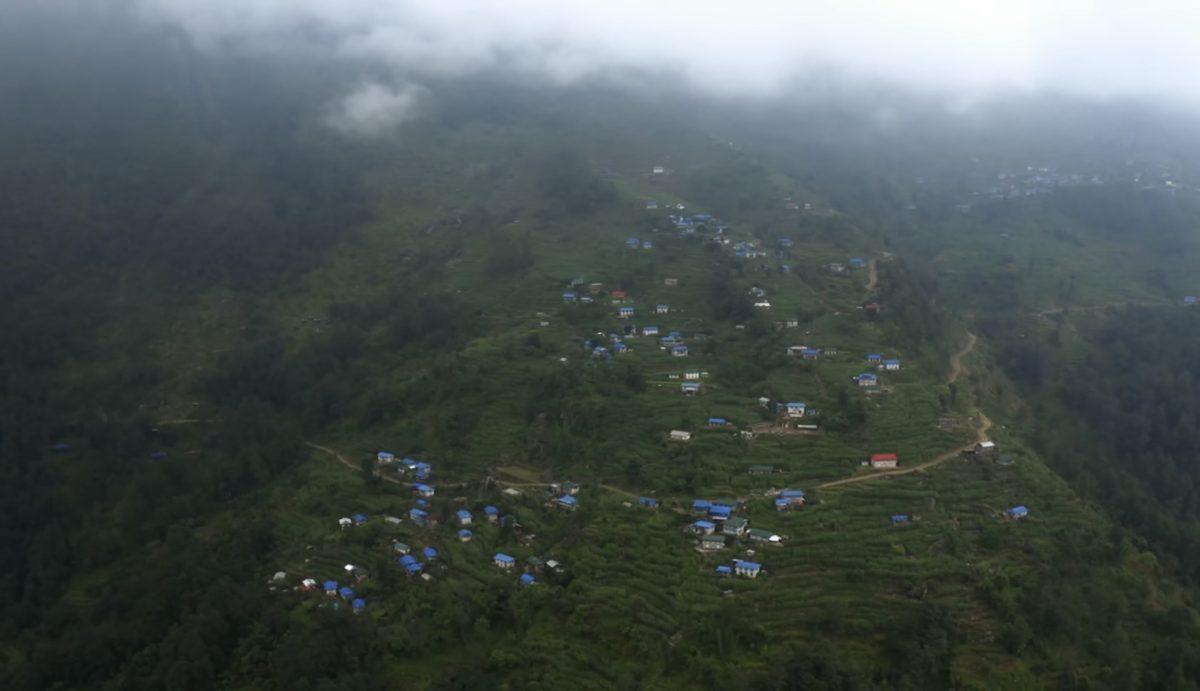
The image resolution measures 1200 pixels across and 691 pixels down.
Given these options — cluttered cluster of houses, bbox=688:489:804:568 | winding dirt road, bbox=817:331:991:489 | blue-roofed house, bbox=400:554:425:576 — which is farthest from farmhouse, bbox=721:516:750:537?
blue-roofed house, bbox=400:554:425:576

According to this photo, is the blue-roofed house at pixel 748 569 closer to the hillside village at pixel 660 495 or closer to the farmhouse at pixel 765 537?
the hillside village at pixel 660 495

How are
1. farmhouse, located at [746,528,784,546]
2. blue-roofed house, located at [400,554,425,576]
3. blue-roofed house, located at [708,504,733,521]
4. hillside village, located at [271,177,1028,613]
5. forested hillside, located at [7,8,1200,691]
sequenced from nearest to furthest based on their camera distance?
forested hillside, located at [7,8,1200,691] < farmhouse, located at [746,528,784,546] < hillside village, located at [271,177,1028,613] < blue-roofed house, located at [400,554,425,576] < blue-roofed house, located at [708,504,733,521]

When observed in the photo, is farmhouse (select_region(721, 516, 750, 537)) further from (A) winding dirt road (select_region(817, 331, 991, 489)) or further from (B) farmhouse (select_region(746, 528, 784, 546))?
(A) winding dirt road (select_region(817, 331, 991, 489))

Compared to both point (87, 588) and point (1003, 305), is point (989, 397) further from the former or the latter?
point (87, 588)

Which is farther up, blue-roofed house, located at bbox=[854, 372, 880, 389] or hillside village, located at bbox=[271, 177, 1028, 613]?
blue-roofed house, located at bbox=[854, 372, 880, 389]

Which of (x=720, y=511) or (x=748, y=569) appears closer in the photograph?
(x=748, y=569)

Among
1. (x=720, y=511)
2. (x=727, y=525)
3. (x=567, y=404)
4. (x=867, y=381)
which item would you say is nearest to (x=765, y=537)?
(x=727, y=525)

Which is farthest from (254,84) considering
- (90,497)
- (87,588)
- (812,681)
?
(812,681)

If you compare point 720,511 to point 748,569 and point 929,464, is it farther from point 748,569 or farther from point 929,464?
point 929,464

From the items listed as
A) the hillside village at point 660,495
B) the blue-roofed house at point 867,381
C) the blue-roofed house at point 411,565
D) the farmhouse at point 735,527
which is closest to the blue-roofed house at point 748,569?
the hillside village at point 660,495
